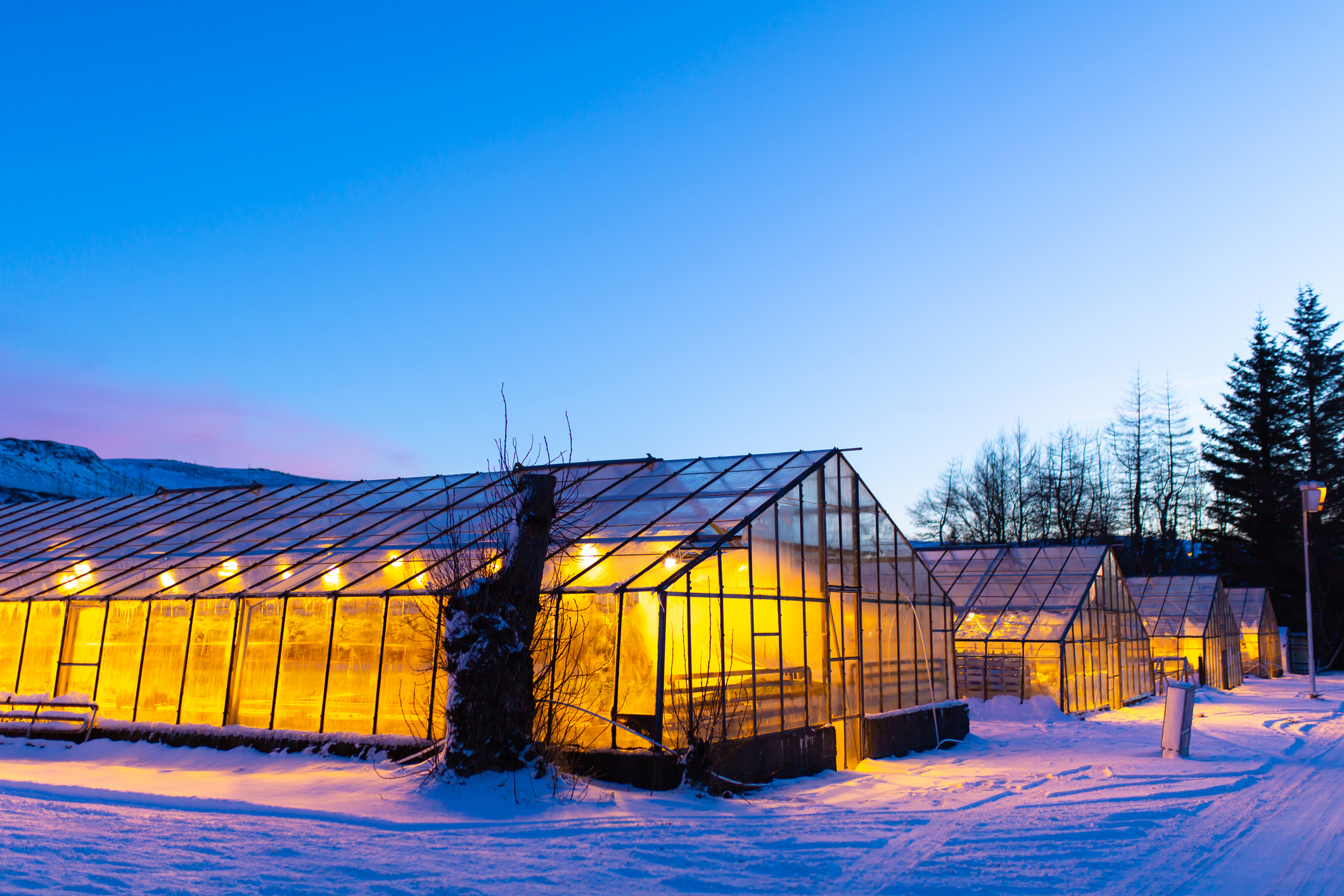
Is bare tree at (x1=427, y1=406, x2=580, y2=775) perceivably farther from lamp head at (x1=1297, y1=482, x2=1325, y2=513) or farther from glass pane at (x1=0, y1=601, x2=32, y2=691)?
lamp head at (x1=1297, y1=482, x2=1325, y2=513)

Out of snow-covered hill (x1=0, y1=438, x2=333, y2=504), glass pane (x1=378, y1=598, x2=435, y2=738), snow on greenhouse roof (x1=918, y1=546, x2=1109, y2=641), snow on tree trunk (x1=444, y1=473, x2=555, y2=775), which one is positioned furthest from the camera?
snow-covered hill (x1=0, y1=438, x2=333, y2=504)

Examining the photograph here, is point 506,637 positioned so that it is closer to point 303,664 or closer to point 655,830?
point 655,830

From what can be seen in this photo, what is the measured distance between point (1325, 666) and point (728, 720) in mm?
54518

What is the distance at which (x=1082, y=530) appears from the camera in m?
56.9

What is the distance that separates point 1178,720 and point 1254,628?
113 feet

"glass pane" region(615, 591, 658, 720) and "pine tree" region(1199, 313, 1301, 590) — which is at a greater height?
"pine tree" region(1199, 313, 1301, 590)

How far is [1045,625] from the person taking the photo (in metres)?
24.3

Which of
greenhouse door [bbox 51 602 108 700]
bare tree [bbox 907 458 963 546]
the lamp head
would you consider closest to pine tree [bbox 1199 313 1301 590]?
bare tree [bbox 907 458 963 546]

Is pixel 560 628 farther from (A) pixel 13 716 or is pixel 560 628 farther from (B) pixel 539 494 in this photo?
(A) pixel 13 716

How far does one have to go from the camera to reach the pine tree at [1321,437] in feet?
178

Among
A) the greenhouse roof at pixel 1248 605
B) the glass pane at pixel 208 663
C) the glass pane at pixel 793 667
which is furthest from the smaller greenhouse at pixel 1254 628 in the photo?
the glass pane at pixel 208 663

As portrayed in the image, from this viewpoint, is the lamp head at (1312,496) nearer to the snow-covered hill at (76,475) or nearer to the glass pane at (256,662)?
the glass pane at (256,662)

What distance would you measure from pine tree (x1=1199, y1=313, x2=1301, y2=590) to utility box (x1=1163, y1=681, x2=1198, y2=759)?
48.1 meters

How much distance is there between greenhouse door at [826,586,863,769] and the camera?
14992 millimetres
